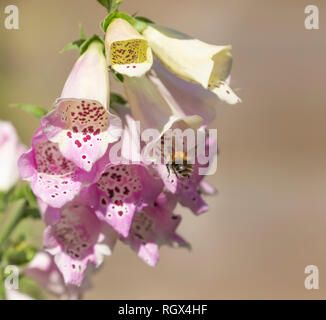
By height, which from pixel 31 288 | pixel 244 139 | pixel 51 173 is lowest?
pixel 244 139

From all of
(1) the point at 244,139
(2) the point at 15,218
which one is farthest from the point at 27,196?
(1) the point at 244,139

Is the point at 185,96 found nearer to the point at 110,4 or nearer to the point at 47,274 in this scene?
the point at 110,4

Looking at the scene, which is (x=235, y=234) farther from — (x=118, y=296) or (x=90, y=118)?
(x=90, y=118)

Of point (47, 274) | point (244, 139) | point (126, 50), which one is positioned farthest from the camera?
point (244, 139)

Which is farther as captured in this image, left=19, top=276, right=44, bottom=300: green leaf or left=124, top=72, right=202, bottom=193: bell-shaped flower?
left=19, top=276, right=44, bottom=300: green leaf

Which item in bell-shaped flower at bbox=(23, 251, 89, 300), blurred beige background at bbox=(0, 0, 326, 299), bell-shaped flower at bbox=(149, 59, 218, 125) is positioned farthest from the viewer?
blurred beige background at bbox=(0, 0, 326, 299)

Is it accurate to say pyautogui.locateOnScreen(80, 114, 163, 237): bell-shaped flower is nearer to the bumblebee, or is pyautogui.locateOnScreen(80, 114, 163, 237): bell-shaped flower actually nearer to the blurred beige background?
the bumblebee

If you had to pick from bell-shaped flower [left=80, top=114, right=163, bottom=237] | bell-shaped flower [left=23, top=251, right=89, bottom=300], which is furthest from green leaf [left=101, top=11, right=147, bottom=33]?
bell-shaped flower [left=23, top=251, right=89, bottom=300]

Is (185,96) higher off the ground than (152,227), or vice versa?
(185,96)
